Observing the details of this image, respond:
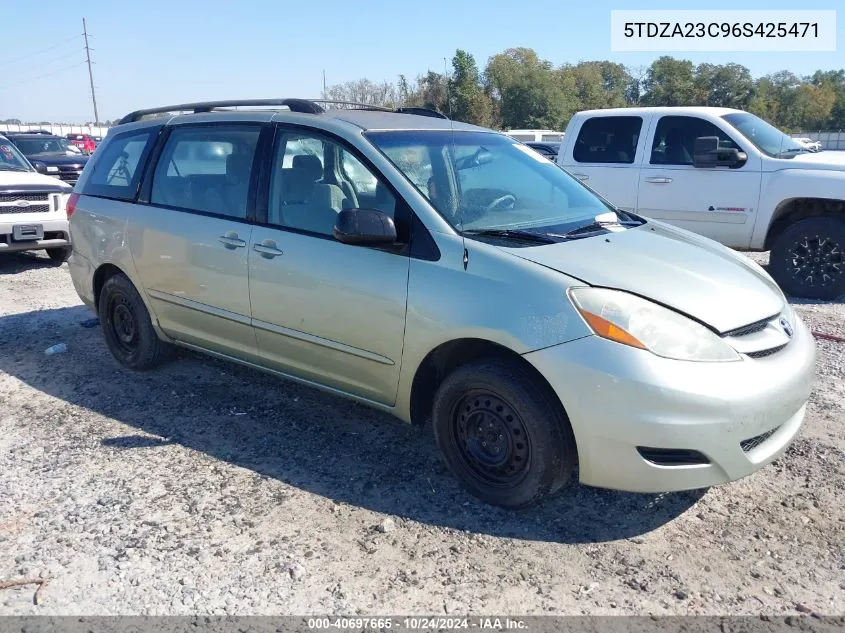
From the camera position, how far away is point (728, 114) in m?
7.96

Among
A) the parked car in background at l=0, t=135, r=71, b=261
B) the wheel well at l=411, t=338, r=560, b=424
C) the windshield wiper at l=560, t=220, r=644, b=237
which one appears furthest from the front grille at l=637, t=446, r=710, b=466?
the parked car in background at l=0, t=135, r=71, b=261

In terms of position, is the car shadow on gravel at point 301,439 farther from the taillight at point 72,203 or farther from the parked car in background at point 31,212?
the parked car in background at point 31,212

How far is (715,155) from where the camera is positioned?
24.7ft

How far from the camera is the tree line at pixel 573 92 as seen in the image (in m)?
60.6

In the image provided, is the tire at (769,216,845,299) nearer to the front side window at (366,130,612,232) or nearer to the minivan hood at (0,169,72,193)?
the front side window at (366,130,612,232)

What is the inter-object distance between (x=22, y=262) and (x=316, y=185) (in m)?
8.09

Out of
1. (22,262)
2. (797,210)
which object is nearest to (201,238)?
(797,210)

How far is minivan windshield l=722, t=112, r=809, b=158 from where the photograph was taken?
25.1 ft

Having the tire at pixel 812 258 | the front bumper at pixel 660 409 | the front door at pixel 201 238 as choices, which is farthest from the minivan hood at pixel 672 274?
the tire at pixel 812 258

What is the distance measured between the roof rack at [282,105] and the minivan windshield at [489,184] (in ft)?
2.02

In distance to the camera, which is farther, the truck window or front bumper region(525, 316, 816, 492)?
the truck window

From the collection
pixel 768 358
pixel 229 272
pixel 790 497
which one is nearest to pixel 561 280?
pixel 768 358

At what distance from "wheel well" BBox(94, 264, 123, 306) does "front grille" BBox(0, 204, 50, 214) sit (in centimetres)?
449

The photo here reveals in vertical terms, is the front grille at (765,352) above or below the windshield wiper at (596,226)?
below
